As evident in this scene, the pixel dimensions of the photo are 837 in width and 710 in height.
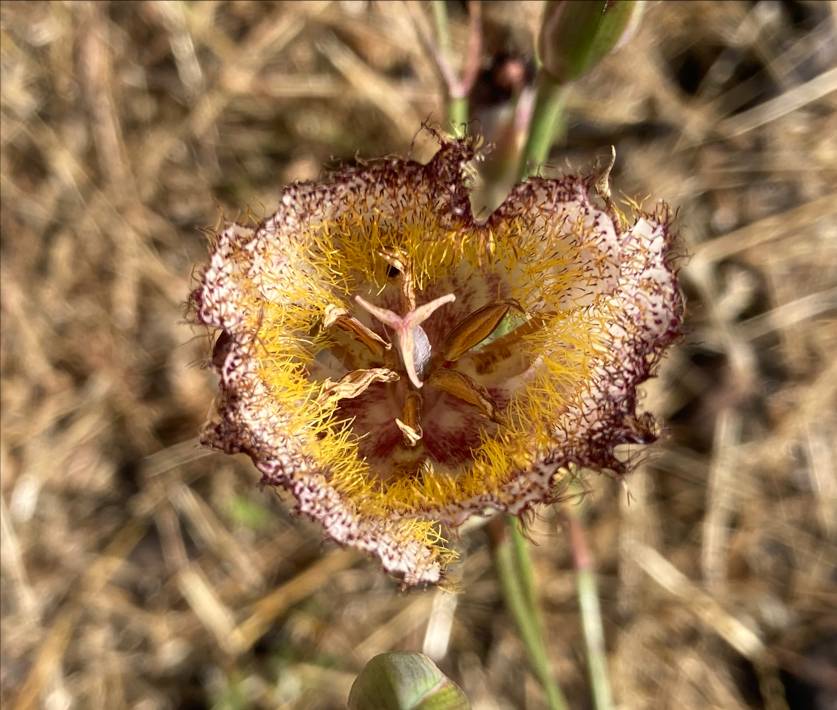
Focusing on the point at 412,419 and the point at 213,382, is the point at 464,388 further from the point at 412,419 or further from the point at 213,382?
the point at 213,382

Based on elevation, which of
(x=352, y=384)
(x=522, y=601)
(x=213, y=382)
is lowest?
(x=522, y=601)

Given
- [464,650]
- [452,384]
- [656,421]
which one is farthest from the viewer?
[464,650]

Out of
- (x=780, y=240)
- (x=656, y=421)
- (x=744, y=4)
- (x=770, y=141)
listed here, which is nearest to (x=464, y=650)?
(x=656, y=421)

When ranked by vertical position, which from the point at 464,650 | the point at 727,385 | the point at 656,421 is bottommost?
the point at 464,650

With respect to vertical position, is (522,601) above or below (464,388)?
below

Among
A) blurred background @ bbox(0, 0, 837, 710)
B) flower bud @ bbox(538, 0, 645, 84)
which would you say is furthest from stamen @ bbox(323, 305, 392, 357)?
blurred background @ bbox(0, 0, 837, 710)

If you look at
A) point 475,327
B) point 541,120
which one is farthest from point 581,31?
point 475,327

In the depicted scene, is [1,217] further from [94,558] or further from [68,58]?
[94,558]
